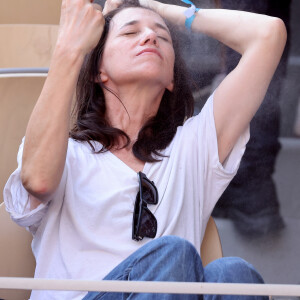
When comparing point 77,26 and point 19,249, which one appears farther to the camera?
point 19,249

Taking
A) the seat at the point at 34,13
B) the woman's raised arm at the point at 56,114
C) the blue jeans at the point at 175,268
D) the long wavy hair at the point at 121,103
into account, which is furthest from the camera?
the seat at the point at 34,13

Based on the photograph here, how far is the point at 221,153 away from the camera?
3.50 ft

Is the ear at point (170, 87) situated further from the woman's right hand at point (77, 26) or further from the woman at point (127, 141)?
the woman's right hand at point (77, 26)

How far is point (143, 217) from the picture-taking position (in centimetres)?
97

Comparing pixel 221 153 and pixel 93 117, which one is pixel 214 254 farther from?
pixel 93 117

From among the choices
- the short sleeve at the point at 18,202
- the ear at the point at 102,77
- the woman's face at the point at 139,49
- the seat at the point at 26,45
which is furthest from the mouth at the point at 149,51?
the seat at the point at 26,45

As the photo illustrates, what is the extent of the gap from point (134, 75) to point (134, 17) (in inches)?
3.8

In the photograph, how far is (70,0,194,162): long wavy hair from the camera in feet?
3.41

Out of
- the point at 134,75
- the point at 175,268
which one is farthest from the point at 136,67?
the point at 175,268

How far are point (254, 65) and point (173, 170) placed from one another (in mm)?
211

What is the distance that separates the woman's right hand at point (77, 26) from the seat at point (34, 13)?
457 mm

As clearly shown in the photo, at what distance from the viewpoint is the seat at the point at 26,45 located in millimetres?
1399

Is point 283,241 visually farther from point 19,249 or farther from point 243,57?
point 19,249

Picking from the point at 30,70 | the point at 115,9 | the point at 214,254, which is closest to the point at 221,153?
the point at 214,254
